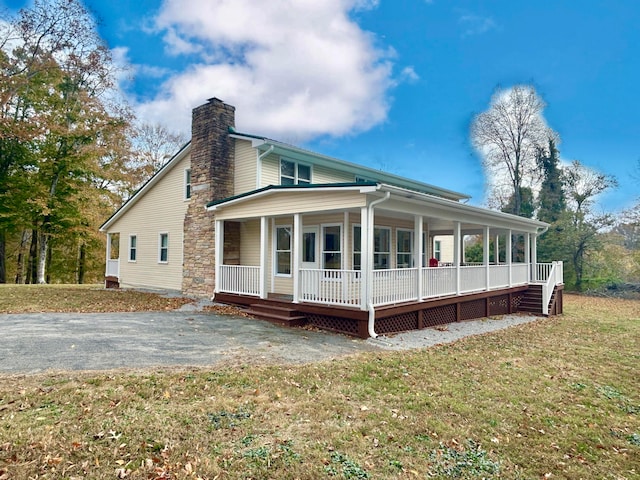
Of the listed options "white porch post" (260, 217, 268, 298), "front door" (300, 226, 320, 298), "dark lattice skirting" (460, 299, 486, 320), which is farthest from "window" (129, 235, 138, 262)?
"dark lattice skirting" (460, 299, 486, 320)

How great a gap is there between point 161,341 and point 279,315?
3.47 metres

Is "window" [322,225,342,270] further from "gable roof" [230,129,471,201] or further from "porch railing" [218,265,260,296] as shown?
"gable roof" [230,129,471,201]

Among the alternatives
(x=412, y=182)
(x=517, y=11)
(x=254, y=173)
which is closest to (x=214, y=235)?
(x=254, y=173)

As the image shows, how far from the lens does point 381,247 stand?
571 inches

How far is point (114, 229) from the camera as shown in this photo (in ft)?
66.8

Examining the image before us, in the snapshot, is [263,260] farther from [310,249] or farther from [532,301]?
[532,301]

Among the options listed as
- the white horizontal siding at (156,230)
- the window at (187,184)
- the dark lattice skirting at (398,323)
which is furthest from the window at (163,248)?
the dark lattice skirting at (398,323)

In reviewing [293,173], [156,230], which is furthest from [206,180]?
[156,230]

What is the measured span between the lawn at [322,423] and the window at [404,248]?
8740 millimetres

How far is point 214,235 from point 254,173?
2.63 m

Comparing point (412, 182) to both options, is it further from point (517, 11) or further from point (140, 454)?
point (140, 454)

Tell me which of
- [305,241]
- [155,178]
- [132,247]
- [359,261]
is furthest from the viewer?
[132,247]

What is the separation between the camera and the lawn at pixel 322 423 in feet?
11.1

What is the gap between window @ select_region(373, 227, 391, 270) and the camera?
46.7 feet
